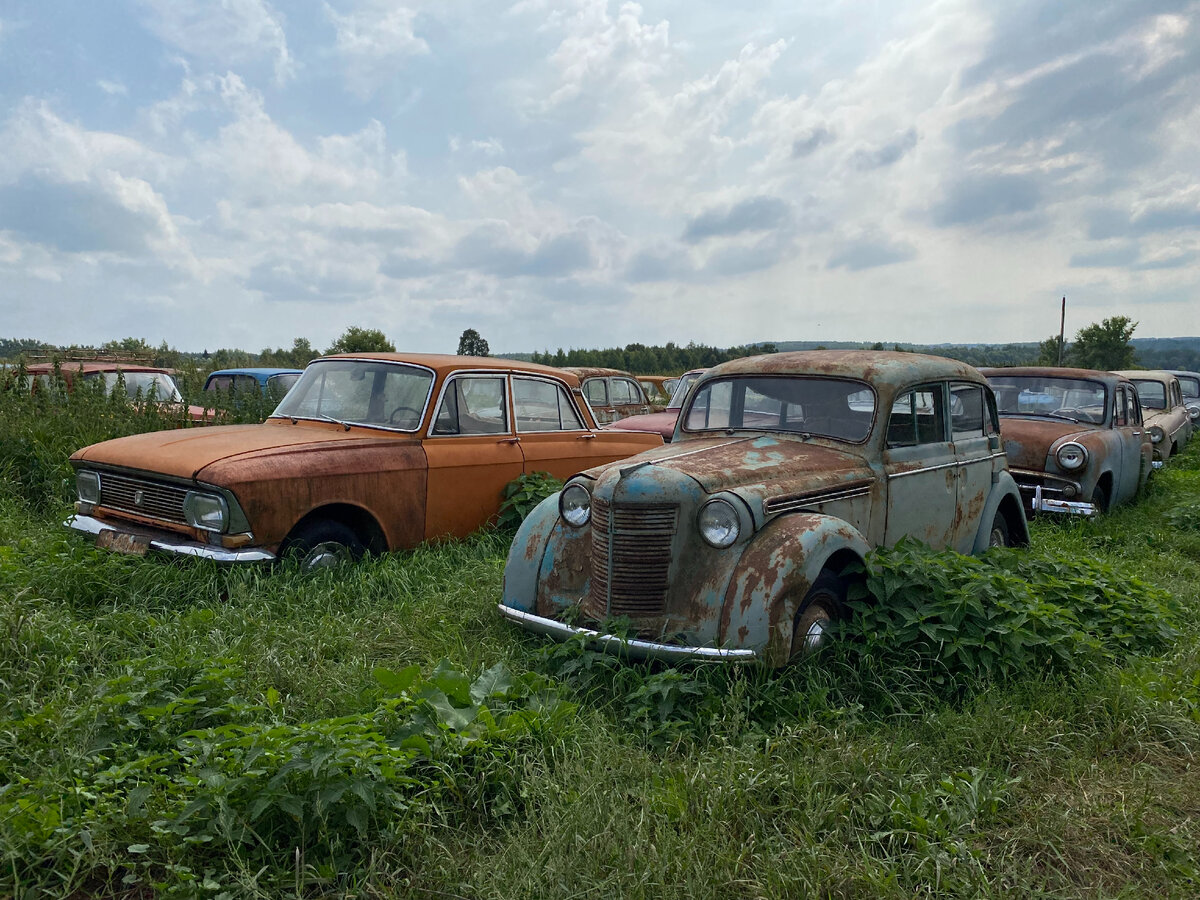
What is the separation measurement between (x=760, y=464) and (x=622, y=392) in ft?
32.2

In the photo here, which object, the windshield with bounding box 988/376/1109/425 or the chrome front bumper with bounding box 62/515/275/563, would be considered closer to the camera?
the chrome front bumper with bounding box 62/515/275/563

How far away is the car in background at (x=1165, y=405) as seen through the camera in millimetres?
12742

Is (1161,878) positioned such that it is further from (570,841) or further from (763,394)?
(763,394)

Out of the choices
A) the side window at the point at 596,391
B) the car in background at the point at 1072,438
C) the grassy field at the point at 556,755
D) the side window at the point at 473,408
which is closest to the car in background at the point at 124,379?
the side window at the point at 473,408

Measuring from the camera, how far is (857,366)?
5215mm

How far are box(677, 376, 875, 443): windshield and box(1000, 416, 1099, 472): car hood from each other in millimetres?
4016

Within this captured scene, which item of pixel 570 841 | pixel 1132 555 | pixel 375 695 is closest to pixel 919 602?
pixel 570 841

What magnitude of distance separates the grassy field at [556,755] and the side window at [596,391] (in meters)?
8.78

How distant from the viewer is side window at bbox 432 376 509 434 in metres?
6.40

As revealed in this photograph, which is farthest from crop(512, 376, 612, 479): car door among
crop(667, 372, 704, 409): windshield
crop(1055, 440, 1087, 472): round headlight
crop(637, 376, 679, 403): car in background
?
crop(637, 376, 679, 403): car in background

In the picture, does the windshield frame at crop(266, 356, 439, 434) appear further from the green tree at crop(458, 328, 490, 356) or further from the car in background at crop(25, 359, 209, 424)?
the green tree at crop(458, 328, 490, 356)

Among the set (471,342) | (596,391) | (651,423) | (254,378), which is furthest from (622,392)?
(471,342)

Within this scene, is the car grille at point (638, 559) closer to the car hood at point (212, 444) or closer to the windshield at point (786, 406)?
the windshield at point (786, 406)

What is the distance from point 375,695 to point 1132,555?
22.0ft
